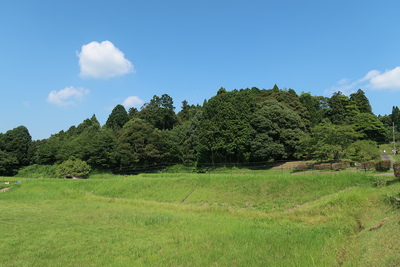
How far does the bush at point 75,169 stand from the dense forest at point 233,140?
202 cm

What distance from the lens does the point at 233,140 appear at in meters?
43.5

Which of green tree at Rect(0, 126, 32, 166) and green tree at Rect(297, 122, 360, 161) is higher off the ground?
green tree at Rect(0, 126, 32, 166)

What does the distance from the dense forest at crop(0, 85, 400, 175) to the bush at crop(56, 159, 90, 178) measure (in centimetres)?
202

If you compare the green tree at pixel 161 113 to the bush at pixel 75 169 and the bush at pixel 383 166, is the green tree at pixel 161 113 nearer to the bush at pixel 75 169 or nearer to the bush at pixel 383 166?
the bush at pixel 75 169

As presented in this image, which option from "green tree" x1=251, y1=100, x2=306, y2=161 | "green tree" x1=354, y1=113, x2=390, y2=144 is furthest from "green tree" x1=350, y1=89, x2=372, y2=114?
"green tree" x1=251, y1=100, x2=306, y2=161

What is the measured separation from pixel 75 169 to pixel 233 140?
3161cm

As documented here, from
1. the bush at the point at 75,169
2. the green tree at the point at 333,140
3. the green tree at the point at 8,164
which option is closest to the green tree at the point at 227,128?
the green tree at the point at 333,140

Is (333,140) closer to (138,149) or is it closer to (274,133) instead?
(274,133)

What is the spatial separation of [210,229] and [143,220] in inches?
169

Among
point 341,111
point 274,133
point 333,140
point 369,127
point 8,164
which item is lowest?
point 8,164

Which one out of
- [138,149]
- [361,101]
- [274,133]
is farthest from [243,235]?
[361,101]

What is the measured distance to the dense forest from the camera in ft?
115

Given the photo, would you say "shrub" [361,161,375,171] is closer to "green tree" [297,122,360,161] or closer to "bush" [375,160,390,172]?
"bush" [375,160,390,172]

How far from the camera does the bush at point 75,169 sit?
159ft
